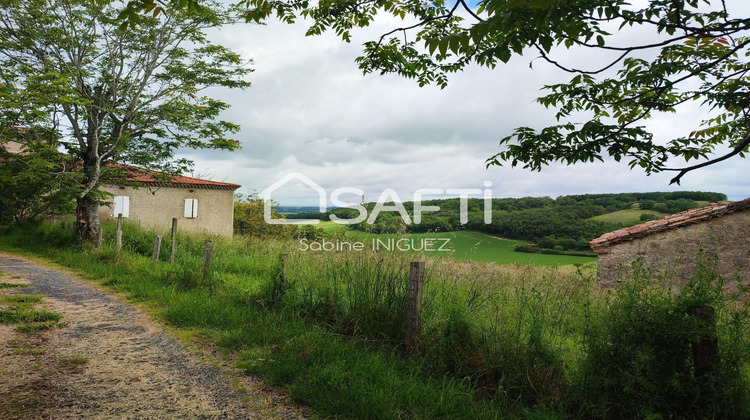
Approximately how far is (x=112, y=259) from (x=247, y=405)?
30.1 ft

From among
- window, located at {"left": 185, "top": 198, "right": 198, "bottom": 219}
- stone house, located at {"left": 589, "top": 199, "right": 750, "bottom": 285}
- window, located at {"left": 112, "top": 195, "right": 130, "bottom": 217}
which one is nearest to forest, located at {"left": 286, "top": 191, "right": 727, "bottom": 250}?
stone house, located at {"left": 589, "top": 199, "right": 750, "bottom": 285}

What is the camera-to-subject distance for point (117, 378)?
3.85 m

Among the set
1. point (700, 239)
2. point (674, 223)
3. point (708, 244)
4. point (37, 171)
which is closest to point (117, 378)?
point (37, 171)

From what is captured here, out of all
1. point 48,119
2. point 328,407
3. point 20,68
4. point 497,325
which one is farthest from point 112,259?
point 497,325

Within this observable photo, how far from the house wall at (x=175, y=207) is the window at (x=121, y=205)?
196 millimetres

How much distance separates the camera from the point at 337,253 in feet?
23.1

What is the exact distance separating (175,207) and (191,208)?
2.76 ft

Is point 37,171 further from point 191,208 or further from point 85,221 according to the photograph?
point 191,208

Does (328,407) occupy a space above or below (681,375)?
below

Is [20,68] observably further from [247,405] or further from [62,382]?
[247,405]

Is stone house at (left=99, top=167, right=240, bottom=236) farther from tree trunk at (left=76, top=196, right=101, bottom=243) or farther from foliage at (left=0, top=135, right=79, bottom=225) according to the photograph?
tree trunk at (left=76, top=196, right=101, bottom=243)

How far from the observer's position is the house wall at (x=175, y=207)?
19.8 m

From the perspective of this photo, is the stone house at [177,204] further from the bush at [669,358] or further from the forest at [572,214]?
the bush at [669,358]

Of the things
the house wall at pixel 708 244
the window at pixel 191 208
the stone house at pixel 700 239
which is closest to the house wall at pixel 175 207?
the window at pixel 191 208
